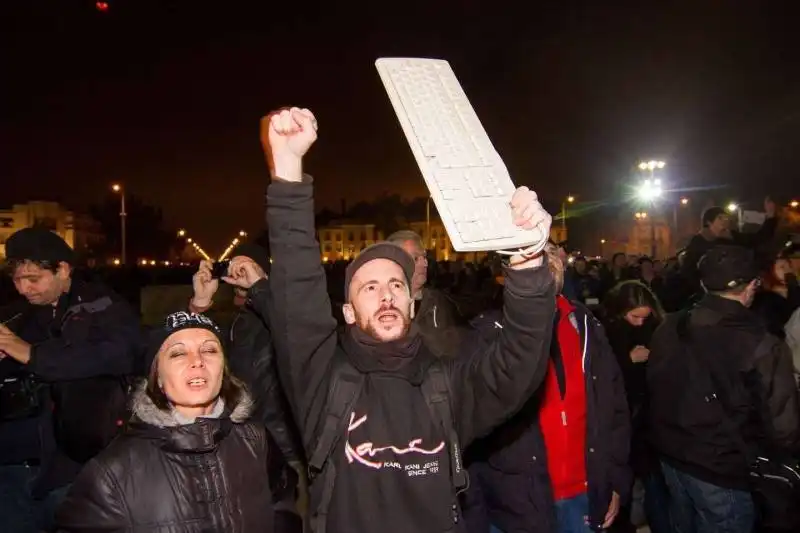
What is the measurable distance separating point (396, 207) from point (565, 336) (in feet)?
414

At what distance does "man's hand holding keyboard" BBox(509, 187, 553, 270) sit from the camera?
7.41 feet

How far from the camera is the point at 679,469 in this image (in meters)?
4.30

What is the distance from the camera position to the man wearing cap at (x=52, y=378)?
3.67m

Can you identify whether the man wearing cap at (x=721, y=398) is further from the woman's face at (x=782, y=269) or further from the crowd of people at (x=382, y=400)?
the woman's face at (x=782, y=269)

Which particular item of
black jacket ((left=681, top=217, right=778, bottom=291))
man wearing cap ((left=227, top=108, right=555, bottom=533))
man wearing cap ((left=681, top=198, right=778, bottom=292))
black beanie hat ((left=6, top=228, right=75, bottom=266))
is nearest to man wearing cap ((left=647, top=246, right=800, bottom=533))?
man wearing cap ((left=227, top=108, right=555, bottom=533))

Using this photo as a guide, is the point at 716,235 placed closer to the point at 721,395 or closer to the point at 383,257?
the point at 721,395

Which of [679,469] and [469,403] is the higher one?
[469,403]

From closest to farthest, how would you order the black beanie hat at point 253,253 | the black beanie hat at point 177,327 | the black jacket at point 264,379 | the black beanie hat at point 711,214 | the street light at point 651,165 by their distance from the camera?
the black beanie hat at point 177,327 → the black jacket at point 264,379 → the black beanie hat at point 253,253 → the black beanie hat at point 711,214 → the street light at point 651,165

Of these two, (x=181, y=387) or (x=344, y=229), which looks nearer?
(x=181, y=387)

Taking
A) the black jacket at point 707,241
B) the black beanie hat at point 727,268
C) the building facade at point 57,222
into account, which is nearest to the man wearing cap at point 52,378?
the black beanie hat at point 727,268

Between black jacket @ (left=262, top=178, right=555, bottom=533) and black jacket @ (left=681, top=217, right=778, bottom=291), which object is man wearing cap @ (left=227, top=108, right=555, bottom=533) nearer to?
black jacket @ (left=262, top=178, right=555, bottom=533)

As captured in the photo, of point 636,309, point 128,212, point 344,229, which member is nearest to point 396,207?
point 344,229

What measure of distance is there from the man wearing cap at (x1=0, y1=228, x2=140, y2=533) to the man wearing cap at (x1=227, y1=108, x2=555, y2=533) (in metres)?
1.71

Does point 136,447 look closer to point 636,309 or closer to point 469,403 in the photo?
point 469,403
